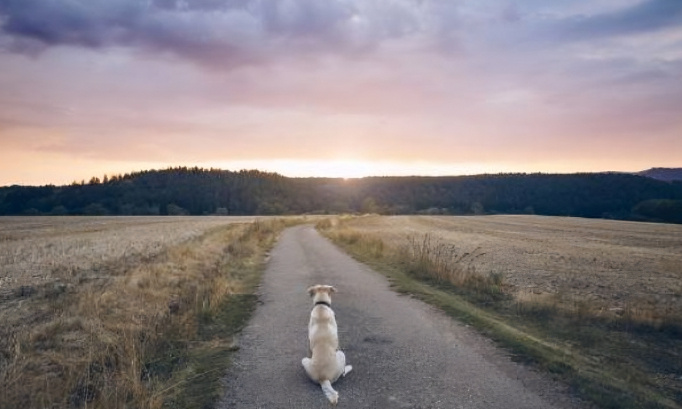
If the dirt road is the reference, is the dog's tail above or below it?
above

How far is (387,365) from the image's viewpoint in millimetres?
8156

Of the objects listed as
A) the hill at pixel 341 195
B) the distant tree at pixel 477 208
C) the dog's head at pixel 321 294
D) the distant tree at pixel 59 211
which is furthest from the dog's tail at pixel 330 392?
the distant tree at pixel 59 211

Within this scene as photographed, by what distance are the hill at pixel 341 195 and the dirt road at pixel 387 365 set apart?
108m

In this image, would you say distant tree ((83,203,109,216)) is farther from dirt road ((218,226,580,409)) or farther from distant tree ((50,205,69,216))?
dirt road ((218,226,580,409))

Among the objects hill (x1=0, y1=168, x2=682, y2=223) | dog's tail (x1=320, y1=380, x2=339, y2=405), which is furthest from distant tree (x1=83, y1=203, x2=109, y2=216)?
dog's tail (x1=320, y1=380, x2=339, y2=405)

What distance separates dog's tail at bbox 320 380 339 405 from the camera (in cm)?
641

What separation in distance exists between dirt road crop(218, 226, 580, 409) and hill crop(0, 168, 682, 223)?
108 metres

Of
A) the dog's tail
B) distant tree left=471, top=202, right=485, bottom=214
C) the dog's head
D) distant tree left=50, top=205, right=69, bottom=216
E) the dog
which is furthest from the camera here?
distant tree left=471, top=202, right=485, bottom=214

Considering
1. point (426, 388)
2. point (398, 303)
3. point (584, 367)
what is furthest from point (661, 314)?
point (426, 388)

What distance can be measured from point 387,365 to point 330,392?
1871 millimetres

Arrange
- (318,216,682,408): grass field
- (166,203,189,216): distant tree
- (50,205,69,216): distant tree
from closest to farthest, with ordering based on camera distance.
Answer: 1. (318,216,682,408): grass field
2. (50,205,69,216): distant tree
3. (166,203,189,216): distant tree

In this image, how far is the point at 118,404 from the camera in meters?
6.00

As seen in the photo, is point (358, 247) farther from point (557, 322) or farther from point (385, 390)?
point (385, 390)

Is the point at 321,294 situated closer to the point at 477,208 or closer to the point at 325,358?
the point at 325,358
